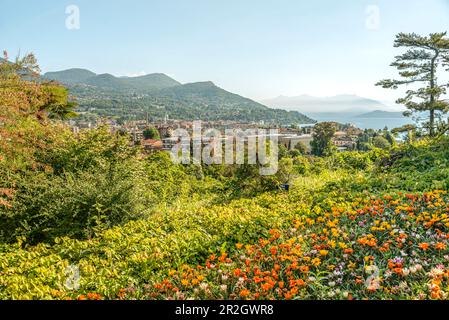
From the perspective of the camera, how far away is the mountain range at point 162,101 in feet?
202

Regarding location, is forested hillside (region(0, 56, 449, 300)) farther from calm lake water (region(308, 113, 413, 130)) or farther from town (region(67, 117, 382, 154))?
calm lake water (region(308, 113, 413, 130))

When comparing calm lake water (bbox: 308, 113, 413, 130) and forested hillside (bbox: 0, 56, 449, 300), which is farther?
calm lake water (bbox: 308, 113, 413, 130)

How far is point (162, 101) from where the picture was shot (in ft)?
328

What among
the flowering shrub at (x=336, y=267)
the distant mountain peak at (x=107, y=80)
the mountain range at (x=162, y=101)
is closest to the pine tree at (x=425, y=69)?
the flowering shrub at (x=336, y=267)

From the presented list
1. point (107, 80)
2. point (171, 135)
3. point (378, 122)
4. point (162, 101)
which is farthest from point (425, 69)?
point (107, 80)

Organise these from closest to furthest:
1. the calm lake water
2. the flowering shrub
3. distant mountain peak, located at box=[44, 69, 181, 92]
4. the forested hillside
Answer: the flowering shrub
the forested hillside
the calm lake water
distant mountain peak, located at box=[44, 69, 181, 92]

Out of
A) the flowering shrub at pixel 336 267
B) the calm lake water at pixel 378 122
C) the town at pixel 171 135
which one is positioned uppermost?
the calm lake water at pixel 378 122

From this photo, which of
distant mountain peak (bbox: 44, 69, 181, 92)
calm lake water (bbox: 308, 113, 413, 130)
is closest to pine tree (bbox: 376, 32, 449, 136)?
calm lake water (bbox: 308, 113, 413, 130)

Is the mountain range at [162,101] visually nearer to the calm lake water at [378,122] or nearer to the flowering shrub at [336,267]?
the calm lake water at [378,122]

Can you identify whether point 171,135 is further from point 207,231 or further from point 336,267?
point 336,267

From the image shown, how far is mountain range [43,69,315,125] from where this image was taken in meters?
61.6

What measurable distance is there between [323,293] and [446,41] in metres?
10.1

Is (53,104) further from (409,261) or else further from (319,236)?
(409,261)
